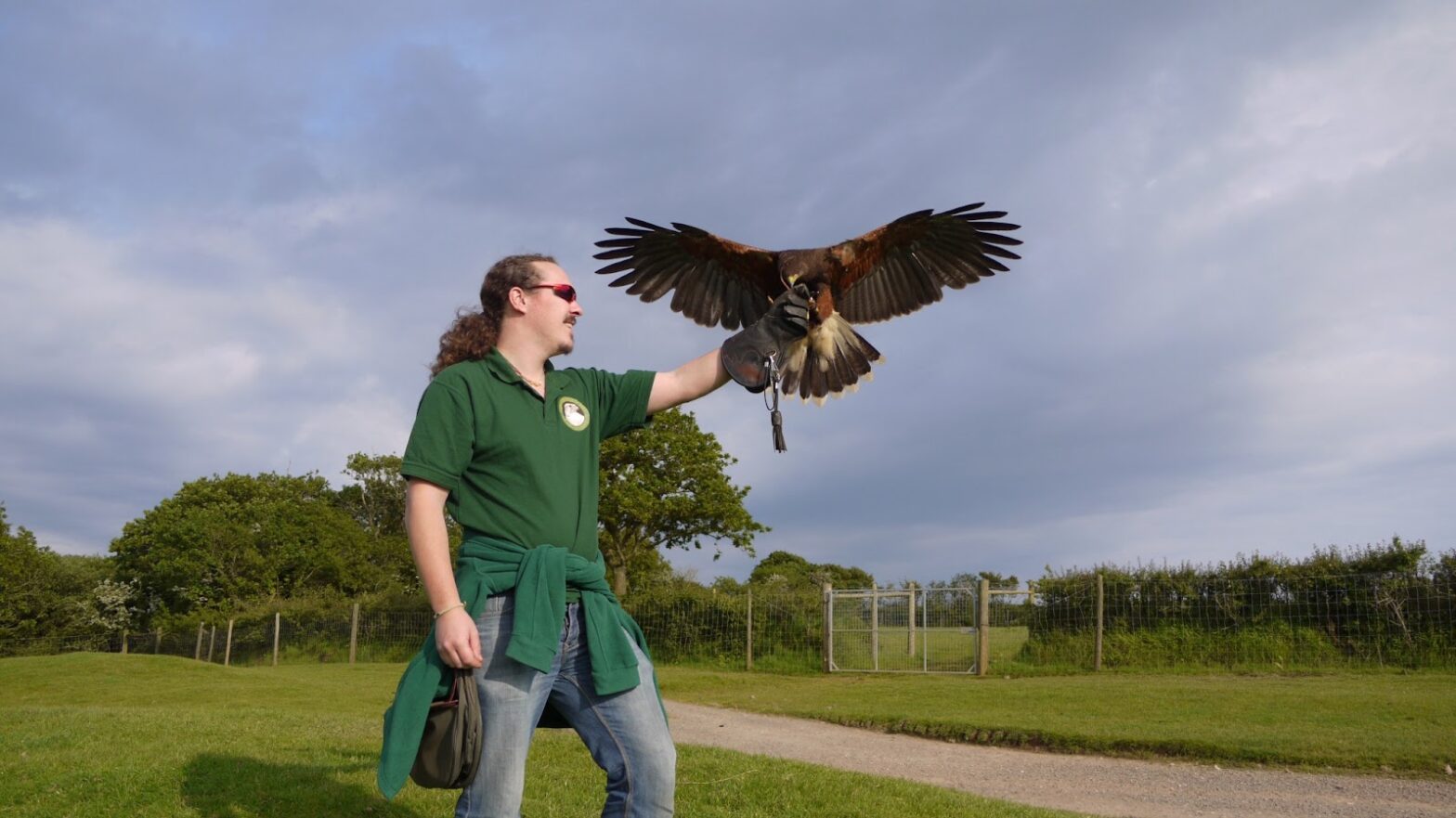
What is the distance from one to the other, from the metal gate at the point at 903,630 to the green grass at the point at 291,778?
436 inches

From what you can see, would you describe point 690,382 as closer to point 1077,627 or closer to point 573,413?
point 573,413

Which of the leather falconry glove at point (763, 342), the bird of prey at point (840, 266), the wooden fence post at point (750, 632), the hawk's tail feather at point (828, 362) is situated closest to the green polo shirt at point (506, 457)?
the leather falconry glove at point (763, 342)

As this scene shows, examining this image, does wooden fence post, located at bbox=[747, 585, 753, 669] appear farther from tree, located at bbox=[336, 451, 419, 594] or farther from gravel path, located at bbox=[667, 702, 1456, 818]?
tree, located at bbox=[336, 451, 419, 594]

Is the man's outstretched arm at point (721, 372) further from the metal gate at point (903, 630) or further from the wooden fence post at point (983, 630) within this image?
the metal gate at point (903, 630)

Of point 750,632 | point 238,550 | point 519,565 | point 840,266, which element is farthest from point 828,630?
point 238,550

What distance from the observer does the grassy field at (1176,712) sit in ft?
31.5

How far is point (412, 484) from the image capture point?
290 cm

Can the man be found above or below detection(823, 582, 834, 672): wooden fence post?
above

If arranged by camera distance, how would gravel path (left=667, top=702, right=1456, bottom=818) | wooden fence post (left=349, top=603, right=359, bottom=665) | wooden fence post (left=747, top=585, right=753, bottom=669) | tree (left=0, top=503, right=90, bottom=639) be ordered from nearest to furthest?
1. gravel path (left=667, top=702, right=1456, bottom=818)
2. wooden fence post (left=747, top=585, right=753, bottom=669)
3. wooden fence post (left=349, top=603, right=359, bottom=665)
4. tree (left=0, top=503, right=90, bottom=639)

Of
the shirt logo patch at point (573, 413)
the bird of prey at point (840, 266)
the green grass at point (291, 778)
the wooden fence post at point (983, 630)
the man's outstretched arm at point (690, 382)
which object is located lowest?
the green grass at point (291, 778)

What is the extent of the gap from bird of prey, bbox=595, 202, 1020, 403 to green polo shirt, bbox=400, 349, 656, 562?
10.6 feet

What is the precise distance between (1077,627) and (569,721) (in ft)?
55.1

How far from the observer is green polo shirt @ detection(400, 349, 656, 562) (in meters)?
2.94

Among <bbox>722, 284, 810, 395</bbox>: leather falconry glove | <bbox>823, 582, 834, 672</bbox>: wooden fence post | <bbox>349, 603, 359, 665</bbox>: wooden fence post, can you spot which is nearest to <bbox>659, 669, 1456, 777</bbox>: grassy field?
<bbox>823, 582, 834, 672</bbox>: wooden fence post
